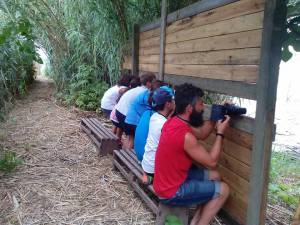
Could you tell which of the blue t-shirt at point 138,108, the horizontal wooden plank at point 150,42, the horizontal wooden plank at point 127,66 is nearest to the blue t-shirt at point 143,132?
the blue t-shirt at point 138,108

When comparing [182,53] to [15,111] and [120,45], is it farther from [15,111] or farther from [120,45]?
[15,111]

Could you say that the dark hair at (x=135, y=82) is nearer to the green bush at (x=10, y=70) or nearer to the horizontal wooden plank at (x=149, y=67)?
the horizontal wooden plank at (x=149, y=67)

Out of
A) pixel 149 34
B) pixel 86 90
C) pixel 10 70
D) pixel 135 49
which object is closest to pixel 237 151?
pixel 149 34

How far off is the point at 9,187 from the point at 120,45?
367 centimetres

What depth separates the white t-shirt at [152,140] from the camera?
3.20m

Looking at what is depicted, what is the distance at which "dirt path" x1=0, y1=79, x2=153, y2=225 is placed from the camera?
3342 mm

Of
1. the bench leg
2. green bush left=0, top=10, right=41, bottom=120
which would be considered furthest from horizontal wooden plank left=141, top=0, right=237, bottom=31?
green bush left=0, top=10, right=41, bottom=120

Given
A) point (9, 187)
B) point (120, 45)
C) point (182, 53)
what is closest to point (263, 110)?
point (182, 53)

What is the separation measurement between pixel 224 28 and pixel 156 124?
1.02m

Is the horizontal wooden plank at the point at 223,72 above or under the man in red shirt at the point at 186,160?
above

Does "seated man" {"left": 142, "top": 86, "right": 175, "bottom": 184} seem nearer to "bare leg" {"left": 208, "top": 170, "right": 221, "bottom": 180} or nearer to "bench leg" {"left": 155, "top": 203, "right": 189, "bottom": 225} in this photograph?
"bench leg" {"left": 155, "top": 203, "right": 189, "bottom": 225}

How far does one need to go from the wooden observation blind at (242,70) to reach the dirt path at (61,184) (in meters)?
0.99

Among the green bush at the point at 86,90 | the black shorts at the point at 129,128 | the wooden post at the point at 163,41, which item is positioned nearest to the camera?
the wooden post at the point at 163,41

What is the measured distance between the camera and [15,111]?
7656 millimetres
